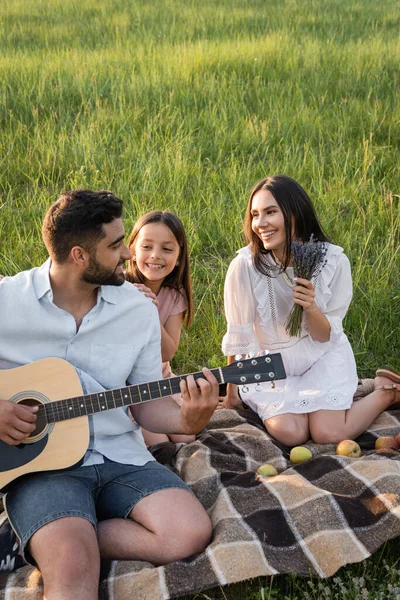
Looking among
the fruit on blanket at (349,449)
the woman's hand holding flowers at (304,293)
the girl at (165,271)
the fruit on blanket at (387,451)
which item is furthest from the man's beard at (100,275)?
the fruit on blanket at (387,451)

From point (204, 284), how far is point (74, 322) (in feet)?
8.77

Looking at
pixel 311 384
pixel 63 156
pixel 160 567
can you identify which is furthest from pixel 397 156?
pixel 160 567

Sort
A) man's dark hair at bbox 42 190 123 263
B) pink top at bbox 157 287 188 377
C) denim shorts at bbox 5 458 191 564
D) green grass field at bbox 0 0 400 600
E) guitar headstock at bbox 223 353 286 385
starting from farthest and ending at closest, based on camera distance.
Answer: green grass field at bbox 0 0 400 600 → pink top at bbox 157 287 188 377 → man's dark hair at bbox 42 190 123 263 → guitar headstock at bbox 223 353 286 385 → denim shorts at bbox 5 458 191 564

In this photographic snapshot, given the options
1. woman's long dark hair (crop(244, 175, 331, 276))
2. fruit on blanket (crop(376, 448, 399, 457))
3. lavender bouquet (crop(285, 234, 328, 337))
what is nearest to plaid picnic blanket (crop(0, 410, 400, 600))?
fruit on blanket (crop(376, 448, 399, 457))

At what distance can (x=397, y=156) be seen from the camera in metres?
7.41

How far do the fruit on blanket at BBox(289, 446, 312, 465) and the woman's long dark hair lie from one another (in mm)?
1007

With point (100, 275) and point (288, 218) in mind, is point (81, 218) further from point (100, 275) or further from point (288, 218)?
point (288, 218)

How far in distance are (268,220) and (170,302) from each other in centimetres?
72

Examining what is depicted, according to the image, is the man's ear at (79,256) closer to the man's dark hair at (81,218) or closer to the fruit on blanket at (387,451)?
the man's dark hair at (81,218)

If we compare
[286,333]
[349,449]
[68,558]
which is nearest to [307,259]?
[286,333]

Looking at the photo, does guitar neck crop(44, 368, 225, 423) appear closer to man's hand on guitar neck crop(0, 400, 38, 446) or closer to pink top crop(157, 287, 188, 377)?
man's hand on guitar neck crop(0, 400, 38, 446)

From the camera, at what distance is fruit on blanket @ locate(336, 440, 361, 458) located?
13.4ft

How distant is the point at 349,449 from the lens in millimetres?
4105

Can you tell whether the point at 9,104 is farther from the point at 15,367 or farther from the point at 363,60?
the point at 15,367
